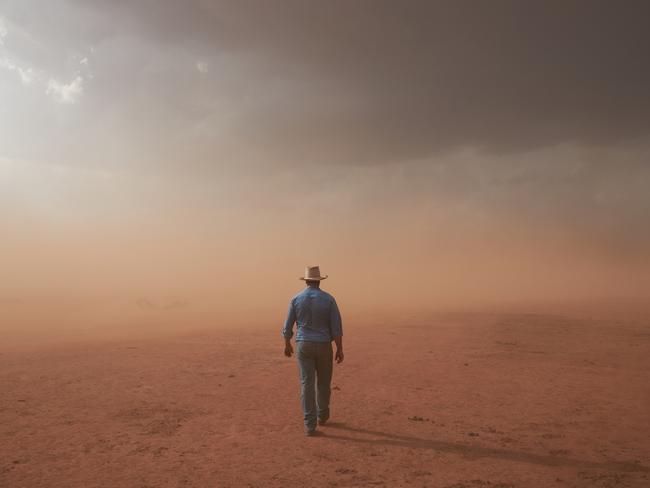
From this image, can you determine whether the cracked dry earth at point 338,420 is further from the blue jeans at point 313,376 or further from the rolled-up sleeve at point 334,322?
the rolled-up sleeve at point 334,322

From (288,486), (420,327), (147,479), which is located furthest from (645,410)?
(420,327)

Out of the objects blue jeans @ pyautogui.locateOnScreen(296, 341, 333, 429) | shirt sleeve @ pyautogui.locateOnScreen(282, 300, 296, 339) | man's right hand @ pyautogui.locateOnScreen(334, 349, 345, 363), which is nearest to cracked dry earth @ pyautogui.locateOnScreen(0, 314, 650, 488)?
blue jeans @ pyautogui.locateOnScreen(296, 341, 333, 429)

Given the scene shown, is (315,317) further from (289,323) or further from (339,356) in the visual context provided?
(339,356)

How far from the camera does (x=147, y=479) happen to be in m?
5.70

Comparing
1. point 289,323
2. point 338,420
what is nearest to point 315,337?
point 289,323

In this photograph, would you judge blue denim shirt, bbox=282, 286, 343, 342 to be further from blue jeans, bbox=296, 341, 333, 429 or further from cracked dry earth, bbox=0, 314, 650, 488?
cracked dry earth, bbox=0, 314, 650, 488

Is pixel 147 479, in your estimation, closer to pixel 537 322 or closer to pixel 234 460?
pixel 234 460

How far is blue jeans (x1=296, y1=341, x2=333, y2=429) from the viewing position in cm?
728

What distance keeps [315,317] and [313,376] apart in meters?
0.91

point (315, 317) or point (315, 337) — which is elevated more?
point (315, 317)

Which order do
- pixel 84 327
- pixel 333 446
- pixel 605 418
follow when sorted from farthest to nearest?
pixel 84 327, pixel 605 418, pixel 333 446

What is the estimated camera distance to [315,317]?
7.59 m

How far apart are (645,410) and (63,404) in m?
11.0

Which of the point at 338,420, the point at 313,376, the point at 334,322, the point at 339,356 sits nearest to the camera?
the point at 313,376
